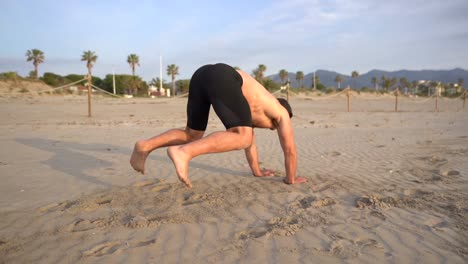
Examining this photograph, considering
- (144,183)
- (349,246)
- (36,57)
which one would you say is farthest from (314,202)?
(36,57)

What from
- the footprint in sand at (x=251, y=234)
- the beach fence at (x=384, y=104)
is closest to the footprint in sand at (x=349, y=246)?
the footprint in sand at (x=251, y=234)

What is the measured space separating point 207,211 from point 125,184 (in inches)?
54.4

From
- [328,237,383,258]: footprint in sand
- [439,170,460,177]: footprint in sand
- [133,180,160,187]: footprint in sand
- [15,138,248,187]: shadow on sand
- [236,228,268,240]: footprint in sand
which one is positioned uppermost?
[15,138,248,187]: shadow on sand

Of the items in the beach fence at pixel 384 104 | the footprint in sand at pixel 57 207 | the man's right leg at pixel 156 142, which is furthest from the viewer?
the beach fence at pixel 384 104

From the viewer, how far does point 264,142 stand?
278 inches

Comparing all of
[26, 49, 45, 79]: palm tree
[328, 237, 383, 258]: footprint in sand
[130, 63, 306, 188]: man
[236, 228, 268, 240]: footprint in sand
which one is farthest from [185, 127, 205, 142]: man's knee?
[26, 49, 45, 79]: palm tree

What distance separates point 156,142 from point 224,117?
2.79ft

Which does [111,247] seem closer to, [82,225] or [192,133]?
[82,225]

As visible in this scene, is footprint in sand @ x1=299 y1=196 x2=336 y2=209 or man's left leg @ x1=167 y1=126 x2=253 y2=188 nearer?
man's left leg @ x1=167 y1=126 x2=253 y2=188

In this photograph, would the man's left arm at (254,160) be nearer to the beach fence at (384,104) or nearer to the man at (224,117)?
the man at (224,117)

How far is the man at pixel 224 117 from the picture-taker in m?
2.71

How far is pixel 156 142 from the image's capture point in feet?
10.6

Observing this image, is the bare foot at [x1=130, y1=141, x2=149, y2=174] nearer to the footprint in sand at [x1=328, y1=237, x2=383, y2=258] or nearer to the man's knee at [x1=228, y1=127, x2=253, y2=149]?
the man's knee at [x1=228, y1=127, x2=253, y2=149]

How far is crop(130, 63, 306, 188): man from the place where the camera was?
2709 mm
